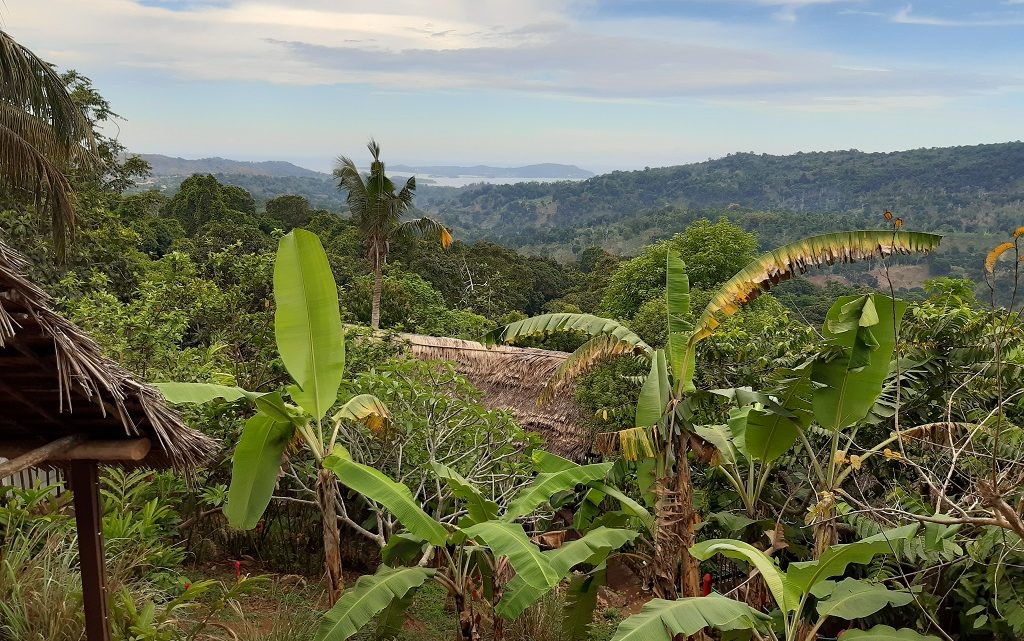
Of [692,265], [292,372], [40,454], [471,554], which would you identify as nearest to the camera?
[40,454]

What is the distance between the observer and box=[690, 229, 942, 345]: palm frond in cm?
565

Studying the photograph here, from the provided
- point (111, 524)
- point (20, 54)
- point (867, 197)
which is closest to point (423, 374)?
point (111, 524)

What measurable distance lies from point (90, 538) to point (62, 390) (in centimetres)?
112

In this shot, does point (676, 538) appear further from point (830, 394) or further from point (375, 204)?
point (375, 204)

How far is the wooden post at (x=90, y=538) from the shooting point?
4.41 metres

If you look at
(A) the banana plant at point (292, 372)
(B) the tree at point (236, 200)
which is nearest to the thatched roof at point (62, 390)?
(A) the banana plant at point (292, 372)

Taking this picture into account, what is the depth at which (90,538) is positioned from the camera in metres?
4.43

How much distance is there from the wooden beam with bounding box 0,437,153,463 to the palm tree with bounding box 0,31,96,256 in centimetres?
643

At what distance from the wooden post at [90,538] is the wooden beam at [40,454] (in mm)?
196

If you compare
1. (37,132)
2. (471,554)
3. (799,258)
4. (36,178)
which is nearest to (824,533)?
(799,258)

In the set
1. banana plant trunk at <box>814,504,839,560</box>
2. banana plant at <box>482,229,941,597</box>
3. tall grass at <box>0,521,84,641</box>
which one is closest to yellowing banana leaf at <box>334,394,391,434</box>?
banana plant at <box>482,229,941,597</box>

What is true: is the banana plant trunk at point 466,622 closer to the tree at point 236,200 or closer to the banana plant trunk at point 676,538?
the banana plant trunk at point 676,538

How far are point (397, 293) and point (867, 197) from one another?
315 ft

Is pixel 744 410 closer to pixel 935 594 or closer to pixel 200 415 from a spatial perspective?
pixel 935 594
